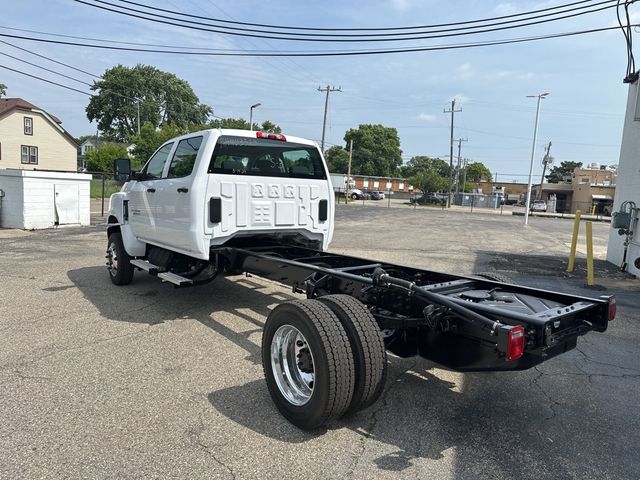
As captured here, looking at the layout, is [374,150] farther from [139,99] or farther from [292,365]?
[292,365]

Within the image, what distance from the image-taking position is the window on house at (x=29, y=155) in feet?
151

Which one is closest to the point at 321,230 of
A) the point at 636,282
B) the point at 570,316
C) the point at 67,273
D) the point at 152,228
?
the point at 152,228

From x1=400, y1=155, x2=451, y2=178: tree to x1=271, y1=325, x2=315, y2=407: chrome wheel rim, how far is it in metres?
120

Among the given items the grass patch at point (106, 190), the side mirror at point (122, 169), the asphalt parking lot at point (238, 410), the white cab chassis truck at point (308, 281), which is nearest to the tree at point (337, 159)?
the grass patch at point (106, 190)

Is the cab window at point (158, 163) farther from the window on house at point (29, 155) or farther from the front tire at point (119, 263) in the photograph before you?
the window on house at point (29, 155)

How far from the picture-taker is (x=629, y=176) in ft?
37.8

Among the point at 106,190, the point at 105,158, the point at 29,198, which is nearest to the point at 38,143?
the point at 105,158

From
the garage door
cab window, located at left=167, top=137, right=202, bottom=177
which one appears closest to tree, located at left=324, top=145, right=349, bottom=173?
the garage door

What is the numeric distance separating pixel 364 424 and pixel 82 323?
385 cm

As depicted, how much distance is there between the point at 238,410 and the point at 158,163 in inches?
168

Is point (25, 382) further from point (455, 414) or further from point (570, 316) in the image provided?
point (570, 316)

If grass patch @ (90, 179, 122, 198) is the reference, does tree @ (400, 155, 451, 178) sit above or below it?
above

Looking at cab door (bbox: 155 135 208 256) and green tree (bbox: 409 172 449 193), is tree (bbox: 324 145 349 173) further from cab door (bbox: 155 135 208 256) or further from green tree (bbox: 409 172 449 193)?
cab door (bbox: 155 135 208 256)

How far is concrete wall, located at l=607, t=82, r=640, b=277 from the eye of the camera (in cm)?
1060
